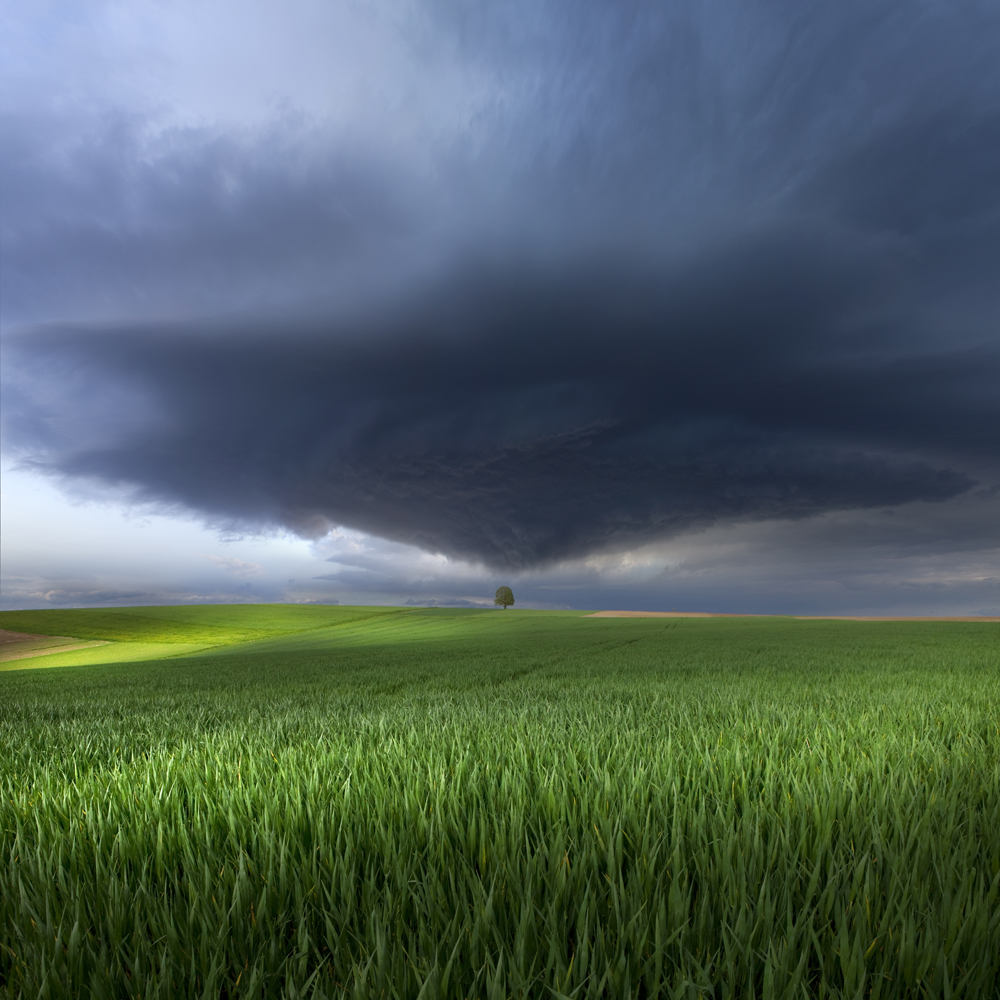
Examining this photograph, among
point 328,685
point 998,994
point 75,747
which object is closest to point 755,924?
point 998,994

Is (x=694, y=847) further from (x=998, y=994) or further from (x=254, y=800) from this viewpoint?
(x=254, y=800)

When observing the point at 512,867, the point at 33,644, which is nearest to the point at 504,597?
the point at 33,644

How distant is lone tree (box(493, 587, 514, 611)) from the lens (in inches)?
4500

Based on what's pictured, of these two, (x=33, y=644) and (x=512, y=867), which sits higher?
(x=512, y=867)

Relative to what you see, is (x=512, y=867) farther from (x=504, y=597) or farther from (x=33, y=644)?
(x=504, y=597)

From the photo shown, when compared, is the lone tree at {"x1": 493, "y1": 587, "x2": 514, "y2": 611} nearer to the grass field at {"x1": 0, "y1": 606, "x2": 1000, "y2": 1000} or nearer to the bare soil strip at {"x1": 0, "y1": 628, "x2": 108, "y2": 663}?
the bare soil strip at {"x1": 0, "y1": 628, "x2": 108, "y2": 663}

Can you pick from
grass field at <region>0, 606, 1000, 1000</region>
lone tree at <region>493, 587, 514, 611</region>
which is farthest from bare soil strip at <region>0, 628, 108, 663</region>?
lone tree at <region>493, 587, 514, 611</region>

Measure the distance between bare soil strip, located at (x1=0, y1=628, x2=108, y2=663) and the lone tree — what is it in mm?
75235

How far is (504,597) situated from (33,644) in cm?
8004

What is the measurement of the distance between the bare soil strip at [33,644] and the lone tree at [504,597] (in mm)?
75235

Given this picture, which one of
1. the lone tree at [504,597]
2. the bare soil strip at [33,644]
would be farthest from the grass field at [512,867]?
the lone tree at [504,597]

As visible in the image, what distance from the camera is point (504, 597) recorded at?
4518 inches

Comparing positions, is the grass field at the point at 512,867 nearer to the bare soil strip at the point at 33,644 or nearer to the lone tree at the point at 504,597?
the bare soil strip at the point at 33,644

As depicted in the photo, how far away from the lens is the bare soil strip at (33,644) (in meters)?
43.3
